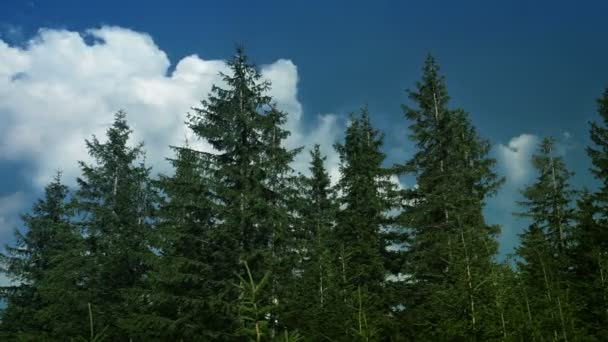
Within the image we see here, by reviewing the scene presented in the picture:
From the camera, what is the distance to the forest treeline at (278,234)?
1722cm

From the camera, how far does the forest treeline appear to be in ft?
56.5

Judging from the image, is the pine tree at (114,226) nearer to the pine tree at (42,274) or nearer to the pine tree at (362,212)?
the pine tree at (42,274)

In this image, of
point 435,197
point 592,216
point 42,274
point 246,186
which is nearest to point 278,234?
point 246,186

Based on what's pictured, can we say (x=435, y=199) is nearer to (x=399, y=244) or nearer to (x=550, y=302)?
(x=399, y=244)

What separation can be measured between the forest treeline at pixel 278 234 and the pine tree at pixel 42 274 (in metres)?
0.16

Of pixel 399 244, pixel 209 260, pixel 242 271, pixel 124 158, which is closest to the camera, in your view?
pixel 242 271

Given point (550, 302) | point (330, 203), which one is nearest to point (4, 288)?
point (330, 203)

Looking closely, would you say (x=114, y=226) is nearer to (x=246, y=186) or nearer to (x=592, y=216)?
(x=246, y=186)

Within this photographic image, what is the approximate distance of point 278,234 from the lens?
18250 millimetres

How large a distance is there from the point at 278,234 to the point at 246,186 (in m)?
2.18

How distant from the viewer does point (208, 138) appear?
20422 millimetres

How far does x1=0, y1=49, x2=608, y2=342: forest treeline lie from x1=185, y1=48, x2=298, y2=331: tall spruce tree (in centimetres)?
6

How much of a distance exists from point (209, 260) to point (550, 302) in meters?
12.9

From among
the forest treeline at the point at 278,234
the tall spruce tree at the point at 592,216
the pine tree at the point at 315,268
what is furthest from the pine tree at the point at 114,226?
the tall spruce tree at the point at 592,216
